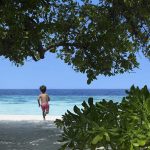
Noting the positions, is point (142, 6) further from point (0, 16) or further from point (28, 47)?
point (0, 16)

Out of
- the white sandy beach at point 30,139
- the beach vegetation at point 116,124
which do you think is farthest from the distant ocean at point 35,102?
the beach vegetation at point 116,124

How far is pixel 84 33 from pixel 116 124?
10.2 m

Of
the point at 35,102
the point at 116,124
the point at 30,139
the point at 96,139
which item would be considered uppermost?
the point at 116,124

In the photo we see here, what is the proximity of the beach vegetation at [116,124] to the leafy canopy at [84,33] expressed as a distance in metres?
6.94

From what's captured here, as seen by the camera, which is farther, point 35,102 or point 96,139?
point 35,102

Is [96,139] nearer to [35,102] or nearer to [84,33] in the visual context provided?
[84,33]

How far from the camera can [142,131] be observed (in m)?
5.95

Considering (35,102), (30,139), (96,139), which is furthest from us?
(35,102)

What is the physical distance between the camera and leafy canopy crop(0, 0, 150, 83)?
13898 mm

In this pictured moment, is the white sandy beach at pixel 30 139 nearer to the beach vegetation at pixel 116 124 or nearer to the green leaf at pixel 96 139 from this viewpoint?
the beach vegetation at pixel 116 124

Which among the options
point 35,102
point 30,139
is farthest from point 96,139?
point 35,102

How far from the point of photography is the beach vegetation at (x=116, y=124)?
5.93 meters

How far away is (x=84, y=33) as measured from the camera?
16.2 m

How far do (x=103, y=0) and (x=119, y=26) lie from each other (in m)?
1.33
